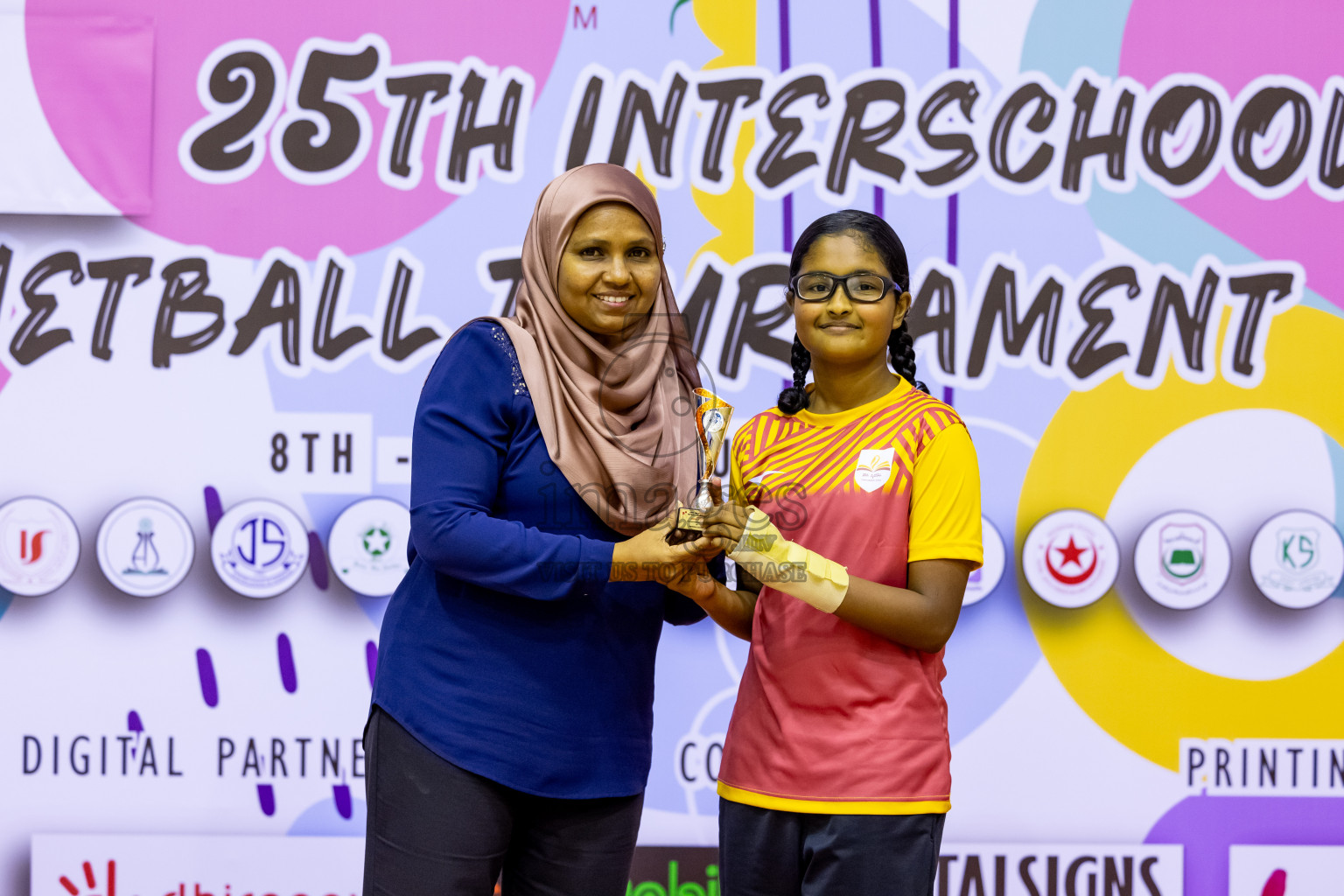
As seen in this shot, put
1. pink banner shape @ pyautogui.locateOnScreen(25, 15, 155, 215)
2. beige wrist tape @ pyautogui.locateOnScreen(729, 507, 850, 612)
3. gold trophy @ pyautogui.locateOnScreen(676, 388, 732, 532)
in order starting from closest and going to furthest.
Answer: beige wrist tape @ pyautogui.locateOnScreen(729, 507, 850, 612), gold trophy @ pyautogui.locateOnScreen(676, 388, 732, 532), pink banner shape @ pyautogui.locateOnScreen(25, 15, 155, 215)

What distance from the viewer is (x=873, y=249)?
1.47 meters

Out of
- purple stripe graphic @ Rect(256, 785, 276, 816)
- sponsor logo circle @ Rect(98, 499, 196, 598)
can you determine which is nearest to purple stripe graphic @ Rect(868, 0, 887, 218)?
sponsor logo circle @ Rect(98, 499, 196, 598)

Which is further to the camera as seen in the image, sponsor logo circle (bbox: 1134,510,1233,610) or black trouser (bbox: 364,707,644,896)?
sponsor logo circle (bbox: 1134,510,1233,610)

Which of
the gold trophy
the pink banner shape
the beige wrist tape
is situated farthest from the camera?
the pink banner shape

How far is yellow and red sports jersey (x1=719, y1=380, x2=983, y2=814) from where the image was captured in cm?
135

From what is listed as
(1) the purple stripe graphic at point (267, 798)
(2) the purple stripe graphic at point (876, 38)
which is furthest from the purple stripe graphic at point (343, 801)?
(2) the purple stripe graphic at point (876, 38)

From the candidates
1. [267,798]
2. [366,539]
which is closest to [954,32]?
[366,539]

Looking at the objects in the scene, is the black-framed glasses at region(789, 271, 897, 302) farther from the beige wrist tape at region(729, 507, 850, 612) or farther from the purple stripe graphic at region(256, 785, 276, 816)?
the purple stripe graphic at region(256, 785, 276, 816)

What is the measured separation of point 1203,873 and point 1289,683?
468 millimetres

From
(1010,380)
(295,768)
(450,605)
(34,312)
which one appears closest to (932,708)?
(450,605)

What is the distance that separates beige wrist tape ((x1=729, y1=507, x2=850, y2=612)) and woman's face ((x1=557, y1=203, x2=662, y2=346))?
34 centimetres

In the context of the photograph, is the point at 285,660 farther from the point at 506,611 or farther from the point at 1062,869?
the point at 1062,869

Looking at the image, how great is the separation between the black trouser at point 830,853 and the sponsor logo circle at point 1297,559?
144cm

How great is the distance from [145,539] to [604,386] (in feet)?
4.76
